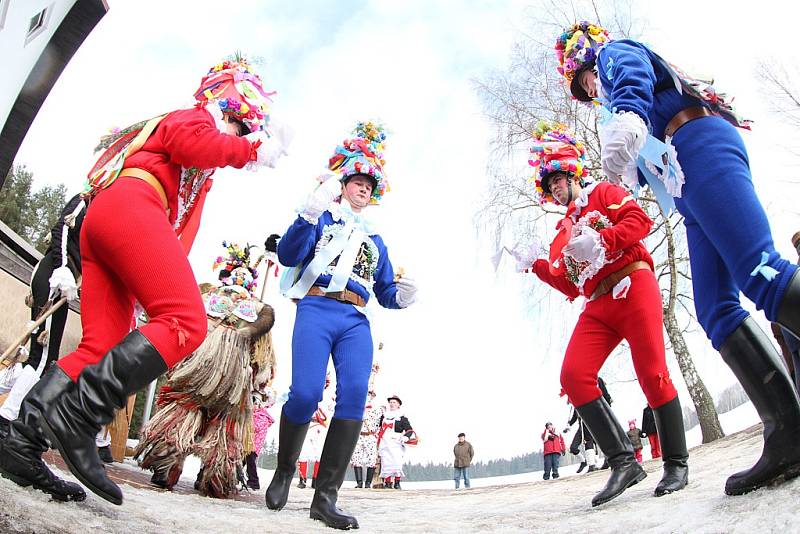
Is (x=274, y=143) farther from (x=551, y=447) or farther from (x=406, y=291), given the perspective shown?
(x=551, y=447)

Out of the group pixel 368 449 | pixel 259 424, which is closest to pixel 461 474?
pixel 368 449

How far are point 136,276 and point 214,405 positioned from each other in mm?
2269

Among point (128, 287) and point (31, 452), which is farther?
point (128, 287)

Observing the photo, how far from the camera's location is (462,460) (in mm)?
12797

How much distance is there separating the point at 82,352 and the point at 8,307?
7.26 m

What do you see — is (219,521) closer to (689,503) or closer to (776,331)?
(689,503)

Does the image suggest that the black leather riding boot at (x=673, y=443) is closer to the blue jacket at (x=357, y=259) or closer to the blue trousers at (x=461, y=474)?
the blue jacket at (x=357, y=259)

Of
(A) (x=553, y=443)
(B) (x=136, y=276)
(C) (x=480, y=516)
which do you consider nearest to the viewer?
(B) (x=136, y=276)

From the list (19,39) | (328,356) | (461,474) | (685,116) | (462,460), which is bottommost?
(461,474)

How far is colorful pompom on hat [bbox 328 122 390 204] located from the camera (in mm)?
3574

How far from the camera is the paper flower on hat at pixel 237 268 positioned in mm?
5234

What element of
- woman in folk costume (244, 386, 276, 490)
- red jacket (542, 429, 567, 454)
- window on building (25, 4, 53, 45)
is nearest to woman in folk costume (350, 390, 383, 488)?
woman in folk costume (244, 386, 276, 490)

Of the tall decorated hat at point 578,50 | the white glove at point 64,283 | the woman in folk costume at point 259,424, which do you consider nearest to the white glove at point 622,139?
the tall decorated hat at point 578,50

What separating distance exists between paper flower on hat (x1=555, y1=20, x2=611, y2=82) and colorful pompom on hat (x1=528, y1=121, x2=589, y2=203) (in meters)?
0.56
